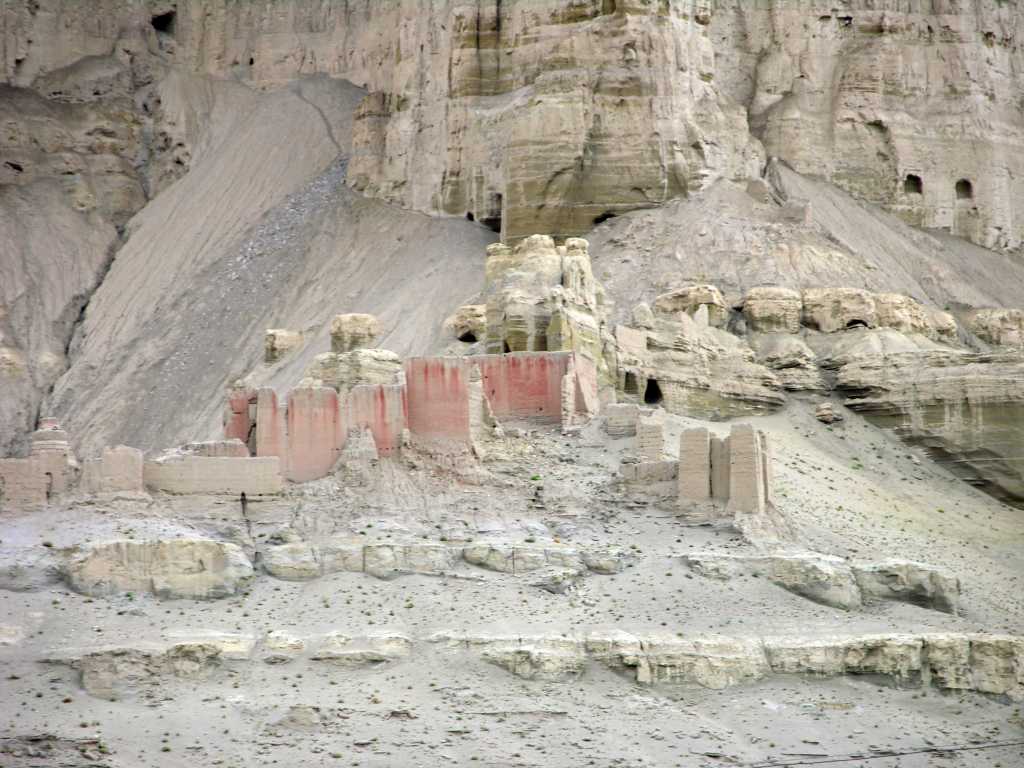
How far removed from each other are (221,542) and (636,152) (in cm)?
3093

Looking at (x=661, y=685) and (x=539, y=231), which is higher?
(x=539, y=231)

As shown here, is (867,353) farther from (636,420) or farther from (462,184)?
(462,184)

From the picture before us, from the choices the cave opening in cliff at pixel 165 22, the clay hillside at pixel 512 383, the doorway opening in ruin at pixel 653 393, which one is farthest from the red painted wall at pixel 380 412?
the cave opening in cliff at pixel 165 22

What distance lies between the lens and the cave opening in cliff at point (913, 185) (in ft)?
269

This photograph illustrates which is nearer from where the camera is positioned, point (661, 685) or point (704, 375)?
point (661, 685)

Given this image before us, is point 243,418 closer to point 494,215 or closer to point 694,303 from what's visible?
point 694,303

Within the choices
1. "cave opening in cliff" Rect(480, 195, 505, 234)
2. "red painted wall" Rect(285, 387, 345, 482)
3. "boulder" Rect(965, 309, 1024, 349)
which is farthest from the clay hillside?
"cave opening in cliff" Rect(480, 195, 505, 234)

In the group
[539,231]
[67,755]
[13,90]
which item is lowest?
[67,755]

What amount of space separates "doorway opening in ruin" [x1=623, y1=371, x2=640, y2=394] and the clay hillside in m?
0.37

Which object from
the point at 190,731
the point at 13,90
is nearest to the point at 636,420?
the point at 190,731

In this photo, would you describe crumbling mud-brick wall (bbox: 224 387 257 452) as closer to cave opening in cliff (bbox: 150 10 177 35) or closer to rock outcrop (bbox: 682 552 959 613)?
rock outcrop (bbox: 682 552 959 613)

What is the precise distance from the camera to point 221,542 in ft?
160

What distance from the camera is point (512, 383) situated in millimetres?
A: 57781

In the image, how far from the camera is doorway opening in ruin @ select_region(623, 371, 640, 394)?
207ft
